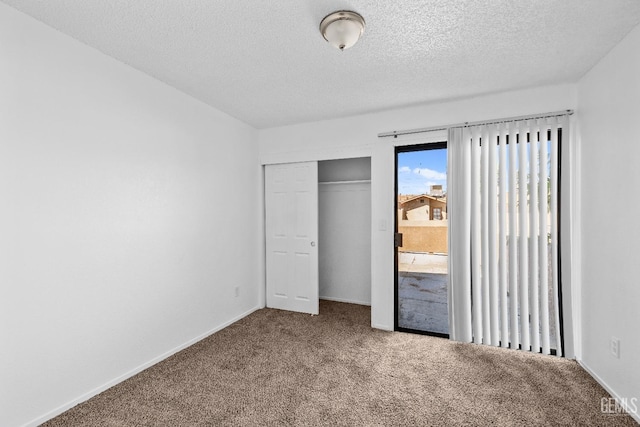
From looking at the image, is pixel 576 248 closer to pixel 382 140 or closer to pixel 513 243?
pixel 513 243

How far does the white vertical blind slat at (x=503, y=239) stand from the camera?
2.73m

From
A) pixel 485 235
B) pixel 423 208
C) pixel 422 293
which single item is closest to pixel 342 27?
pixel 485 235

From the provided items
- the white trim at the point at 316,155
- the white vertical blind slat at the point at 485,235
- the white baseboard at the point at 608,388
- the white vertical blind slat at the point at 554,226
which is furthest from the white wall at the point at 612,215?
the white trim at the point at 316,155

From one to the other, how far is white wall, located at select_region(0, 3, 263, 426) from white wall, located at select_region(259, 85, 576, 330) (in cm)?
106

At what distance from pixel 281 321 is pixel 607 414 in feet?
9.35

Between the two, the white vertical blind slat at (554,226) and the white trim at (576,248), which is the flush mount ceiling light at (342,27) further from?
the white trim at (576,248)

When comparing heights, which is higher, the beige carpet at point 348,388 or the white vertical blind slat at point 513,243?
the white vertical blind slat at point 513,243

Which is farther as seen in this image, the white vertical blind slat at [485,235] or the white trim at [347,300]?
the white trim at [347,300]

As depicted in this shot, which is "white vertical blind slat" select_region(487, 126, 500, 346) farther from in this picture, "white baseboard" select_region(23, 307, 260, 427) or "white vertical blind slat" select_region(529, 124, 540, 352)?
"white baseboard" select_region(23, 307, 260, 427)

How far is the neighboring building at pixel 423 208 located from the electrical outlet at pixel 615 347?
2.42 m

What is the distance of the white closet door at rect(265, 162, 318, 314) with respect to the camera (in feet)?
12.4

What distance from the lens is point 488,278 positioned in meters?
2.79

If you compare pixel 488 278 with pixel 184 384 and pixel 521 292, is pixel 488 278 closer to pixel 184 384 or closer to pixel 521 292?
pixel 521 292

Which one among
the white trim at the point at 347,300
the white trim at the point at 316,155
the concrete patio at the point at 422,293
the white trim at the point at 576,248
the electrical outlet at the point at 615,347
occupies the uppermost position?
the white trim at the point at 316,155
